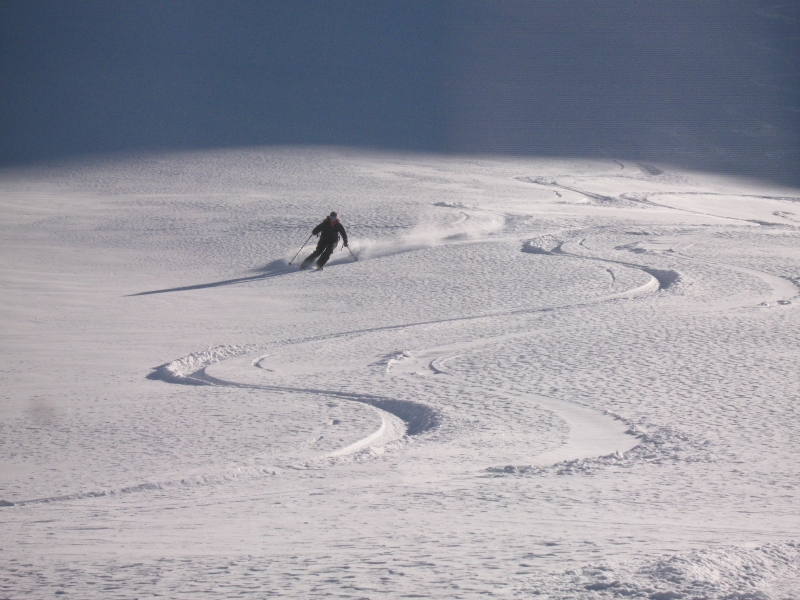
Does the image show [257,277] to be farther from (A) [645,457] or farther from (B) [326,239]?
(A) [645,457]

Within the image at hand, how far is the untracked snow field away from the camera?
9.64 ft

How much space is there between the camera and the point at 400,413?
521cm

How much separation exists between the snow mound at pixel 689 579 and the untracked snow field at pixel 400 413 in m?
0.01

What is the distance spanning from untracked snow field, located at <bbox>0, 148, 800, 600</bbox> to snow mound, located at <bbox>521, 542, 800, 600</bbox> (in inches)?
0.4

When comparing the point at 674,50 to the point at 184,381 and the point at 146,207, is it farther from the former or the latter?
the point at 184,381

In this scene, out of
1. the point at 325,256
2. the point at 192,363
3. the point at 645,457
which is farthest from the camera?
the point at 325,256

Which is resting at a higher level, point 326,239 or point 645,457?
point 326,239

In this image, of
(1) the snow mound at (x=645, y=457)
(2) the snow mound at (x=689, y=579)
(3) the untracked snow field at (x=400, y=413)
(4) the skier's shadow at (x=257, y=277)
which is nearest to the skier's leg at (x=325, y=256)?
(3) the untracked snow field at (x=400, y=413)

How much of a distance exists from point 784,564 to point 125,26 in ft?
114

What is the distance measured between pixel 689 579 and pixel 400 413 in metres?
2.62

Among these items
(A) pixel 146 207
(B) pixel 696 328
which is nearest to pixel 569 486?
(B) pixel 696 328

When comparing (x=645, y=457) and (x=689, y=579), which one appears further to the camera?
(x=645, y=457)

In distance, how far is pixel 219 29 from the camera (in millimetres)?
34250

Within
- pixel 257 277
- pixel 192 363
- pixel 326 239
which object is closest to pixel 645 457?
pixel 192 363
